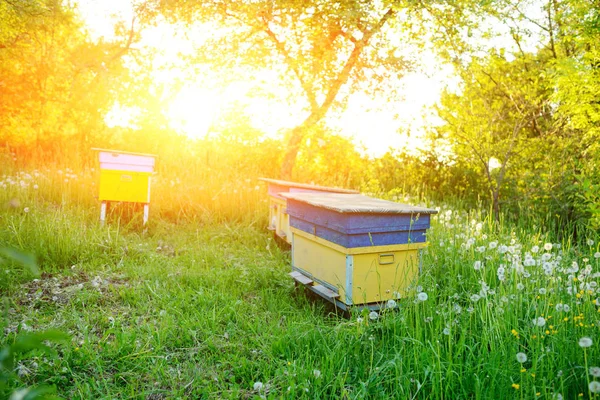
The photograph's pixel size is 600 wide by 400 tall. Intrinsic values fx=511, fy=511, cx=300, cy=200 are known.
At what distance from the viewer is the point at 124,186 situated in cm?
681

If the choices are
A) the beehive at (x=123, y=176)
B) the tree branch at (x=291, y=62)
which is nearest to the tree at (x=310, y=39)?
the tree branch at (x=291, y=62)

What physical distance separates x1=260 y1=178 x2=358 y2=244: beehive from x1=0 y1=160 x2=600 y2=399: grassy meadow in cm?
39

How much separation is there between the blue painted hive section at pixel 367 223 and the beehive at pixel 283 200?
183cm

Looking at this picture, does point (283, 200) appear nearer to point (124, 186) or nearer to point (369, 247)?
point (124, 186)

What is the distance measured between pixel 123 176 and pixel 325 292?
3.90 meters

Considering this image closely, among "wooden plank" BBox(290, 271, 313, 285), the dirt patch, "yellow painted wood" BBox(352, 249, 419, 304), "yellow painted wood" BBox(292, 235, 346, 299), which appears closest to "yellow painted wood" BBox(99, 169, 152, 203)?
the dirt patch

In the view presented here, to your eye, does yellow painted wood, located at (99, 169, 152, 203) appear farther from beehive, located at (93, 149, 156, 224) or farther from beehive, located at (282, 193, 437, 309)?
beehive, located at (282, 193, 437, 309)

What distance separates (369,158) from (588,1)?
5667 millimetres

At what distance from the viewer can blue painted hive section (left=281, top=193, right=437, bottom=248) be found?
3760 mm

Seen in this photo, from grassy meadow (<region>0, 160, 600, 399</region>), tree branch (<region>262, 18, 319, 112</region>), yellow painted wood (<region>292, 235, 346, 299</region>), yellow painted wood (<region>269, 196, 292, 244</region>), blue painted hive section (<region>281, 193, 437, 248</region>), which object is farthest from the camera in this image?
tree branch (<region>262, 18, 319, 112</region>)

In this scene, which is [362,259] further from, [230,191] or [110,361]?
[230,191]

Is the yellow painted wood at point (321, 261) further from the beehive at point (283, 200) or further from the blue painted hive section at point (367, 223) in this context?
the beehive at point (283, 200)

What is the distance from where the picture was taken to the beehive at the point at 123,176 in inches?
263

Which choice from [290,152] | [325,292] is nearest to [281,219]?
[325,292]
